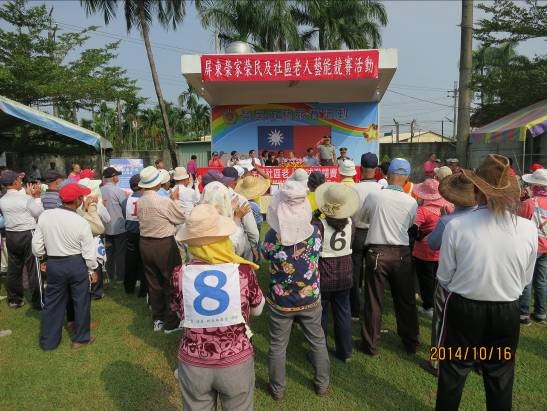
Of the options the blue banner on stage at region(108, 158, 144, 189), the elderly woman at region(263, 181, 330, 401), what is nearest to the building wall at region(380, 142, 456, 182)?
the blue banner on stage at region(108, 158, 144, 189)

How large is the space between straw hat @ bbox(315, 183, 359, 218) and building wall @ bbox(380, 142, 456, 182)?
13.2 m

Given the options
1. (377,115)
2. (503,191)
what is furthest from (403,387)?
A: (377,115)

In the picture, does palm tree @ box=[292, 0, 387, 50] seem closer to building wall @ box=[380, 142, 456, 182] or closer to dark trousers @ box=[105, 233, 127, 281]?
building wall @ box=[380, 142, 456, 182]

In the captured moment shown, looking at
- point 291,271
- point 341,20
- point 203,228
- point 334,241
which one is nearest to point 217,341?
point 203,228

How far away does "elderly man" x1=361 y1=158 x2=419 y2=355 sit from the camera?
11.3ft

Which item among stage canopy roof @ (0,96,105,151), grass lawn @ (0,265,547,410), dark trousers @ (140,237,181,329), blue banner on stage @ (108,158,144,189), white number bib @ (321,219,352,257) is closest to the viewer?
grass lawn @ (0,265,547,410)

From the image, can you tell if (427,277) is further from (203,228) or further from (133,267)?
(133,267)

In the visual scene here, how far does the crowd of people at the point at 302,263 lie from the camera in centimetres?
212

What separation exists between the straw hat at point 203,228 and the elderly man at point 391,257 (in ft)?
6.01

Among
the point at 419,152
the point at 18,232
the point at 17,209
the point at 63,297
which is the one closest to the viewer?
the point at 63,297

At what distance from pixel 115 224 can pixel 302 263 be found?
148 inches

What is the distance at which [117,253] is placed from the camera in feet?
19.2
